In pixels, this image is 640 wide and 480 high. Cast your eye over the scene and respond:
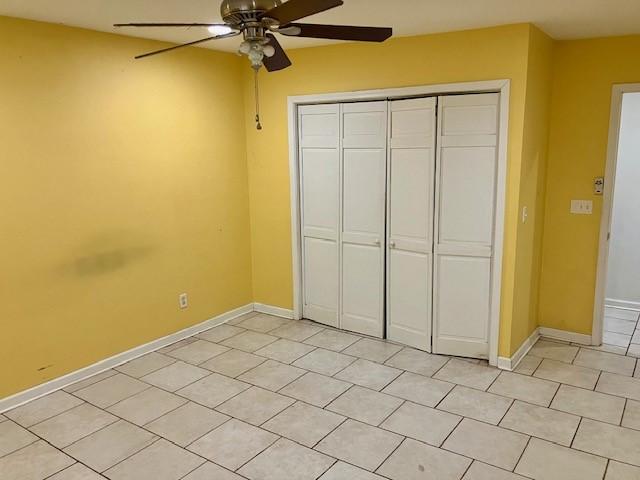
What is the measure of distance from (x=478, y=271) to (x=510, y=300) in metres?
0.30

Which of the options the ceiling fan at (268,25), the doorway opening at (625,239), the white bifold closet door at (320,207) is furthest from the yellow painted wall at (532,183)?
the ceiling fan at (268,25)

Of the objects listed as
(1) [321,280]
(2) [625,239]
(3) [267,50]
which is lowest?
(1) [321,280]

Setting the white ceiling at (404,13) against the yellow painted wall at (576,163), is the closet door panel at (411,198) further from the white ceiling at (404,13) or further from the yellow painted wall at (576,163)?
the yellow painted wall at (576,163)

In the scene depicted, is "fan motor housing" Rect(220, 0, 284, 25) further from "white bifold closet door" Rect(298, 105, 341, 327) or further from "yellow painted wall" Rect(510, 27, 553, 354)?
"white bifold closet door" Rect(298, 105, 341, 327)

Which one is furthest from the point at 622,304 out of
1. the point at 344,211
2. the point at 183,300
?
the point at 183,300

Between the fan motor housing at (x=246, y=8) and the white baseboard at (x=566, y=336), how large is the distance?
3572 mm

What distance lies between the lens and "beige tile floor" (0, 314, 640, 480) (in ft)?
8.49

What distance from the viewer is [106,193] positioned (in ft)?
11.8

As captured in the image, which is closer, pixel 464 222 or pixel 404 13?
pixel 404 13

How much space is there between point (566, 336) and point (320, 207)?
2.32 metres

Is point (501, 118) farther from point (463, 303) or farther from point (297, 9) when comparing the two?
point (297, 9)

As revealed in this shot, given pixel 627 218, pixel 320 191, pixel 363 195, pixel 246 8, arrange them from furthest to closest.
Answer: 1. pixel 627 218
2. pixel 320 191
3. pixel 363 195
4. pixel 246 8

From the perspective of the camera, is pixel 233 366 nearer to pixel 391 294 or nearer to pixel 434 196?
pixel 391 294

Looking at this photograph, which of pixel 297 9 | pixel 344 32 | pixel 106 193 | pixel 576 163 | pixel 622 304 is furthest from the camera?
pixel 622 304
